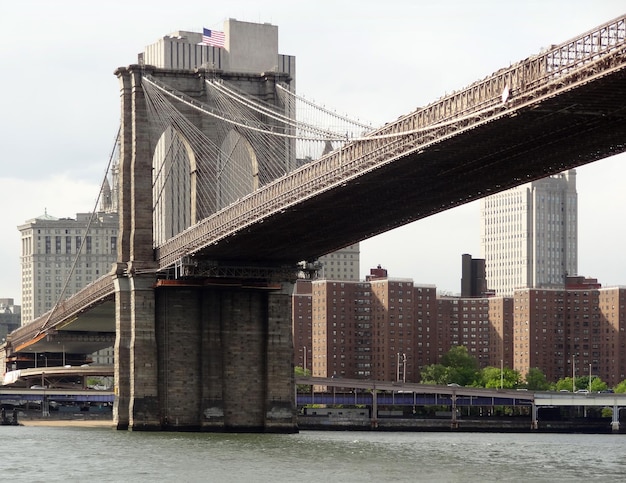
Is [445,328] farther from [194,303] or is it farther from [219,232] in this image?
[219,232]

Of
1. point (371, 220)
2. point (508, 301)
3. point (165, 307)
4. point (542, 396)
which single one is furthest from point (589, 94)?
point (508, 301)

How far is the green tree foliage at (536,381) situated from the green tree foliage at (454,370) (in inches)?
204

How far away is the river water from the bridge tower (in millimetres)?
4029

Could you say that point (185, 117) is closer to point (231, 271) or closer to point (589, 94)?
point (231, 271)

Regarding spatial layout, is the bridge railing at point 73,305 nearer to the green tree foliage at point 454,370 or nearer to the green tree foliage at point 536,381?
the green tree foliage at point 454,370

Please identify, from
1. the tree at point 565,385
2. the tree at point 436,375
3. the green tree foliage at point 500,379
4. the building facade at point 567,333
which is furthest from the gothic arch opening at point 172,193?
the building facade at point 567,333

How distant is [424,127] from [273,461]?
40.8 ft

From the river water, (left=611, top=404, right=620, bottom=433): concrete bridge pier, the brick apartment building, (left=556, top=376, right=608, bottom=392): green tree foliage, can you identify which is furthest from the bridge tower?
the brick apartment building

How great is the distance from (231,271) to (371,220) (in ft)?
35.5

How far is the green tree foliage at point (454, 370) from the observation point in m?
172

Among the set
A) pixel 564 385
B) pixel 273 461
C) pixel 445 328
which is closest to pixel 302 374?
pixel 564 385

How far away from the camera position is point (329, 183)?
64188 mm

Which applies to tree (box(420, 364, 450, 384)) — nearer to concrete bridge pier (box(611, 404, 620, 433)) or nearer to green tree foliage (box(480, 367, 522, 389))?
green tree foliage (box(480, 367, 522, 389))

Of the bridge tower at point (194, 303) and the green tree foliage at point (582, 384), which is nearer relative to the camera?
the bridge tower at point (194, 303)
